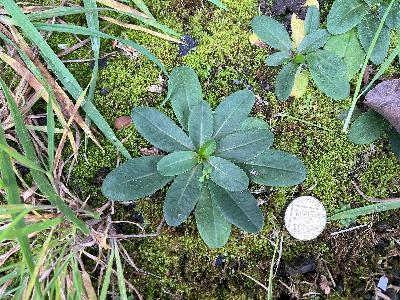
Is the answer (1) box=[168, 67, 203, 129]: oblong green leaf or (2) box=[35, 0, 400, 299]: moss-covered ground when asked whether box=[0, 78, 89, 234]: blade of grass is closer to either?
(2) box=[35, 0, 400, 299]: moss-covered ground

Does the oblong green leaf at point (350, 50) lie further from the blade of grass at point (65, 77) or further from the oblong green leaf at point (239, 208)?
the blade of grass at point (65, 77)

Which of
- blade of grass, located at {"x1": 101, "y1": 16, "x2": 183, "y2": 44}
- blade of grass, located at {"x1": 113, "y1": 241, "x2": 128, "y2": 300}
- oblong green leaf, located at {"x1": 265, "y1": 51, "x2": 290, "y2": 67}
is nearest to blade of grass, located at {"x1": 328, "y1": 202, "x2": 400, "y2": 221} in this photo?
oblong green leaf, located at {"x1": 265, "y1": 51, "x2": 290, "y2": 67}

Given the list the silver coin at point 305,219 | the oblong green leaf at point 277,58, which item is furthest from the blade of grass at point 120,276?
the oblong green leaf at point 277,58

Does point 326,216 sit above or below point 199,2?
below

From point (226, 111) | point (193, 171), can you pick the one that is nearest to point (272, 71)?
point (226, 111)

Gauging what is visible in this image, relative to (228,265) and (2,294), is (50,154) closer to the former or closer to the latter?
(2,294)

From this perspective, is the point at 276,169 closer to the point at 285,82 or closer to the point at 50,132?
the point at 285,82

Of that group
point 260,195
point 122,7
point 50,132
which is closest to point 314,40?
point 260,195
